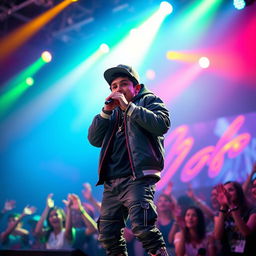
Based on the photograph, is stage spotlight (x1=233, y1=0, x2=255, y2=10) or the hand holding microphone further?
stage spotlight (x1=233, y1=0, x2=255, y2=10)

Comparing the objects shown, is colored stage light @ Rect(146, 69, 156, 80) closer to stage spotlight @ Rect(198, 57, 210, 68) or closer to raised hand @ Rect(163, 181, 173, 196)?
stage spotlight @ Rect(198, 57, 210, 68)

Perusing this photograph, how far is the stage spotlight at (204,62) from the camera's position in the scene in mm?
5967

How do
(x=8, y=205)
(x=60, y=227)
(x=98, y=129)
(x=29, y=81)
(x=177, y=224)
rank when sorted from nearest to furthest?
(x=98, y=129) < (x=177, y=224) < (x=60, y=227) < (x=8, y=205) < (x=29, y=81)

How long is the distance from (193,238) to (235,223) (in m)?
0.61

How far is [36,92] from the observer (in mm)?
7484

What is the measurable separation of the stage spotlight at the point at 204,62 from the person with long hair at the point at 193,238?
2495mm

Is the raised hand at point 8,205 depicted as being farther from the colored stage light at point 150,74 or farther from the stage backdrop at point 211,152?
the colored stage light at point 150,74

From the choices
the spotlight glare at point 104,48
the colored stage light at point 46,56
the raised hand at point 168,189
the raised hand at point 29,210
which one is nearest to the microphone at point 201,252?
the raised hand at point 168,189

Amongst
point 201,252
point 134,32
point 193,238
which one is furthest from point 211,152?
point 134,32

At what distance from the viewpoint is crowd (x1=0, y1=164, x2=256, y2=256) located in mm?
4102

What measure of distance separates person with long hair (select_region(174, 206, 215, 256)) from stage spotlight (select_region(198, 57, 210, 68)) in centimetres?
250

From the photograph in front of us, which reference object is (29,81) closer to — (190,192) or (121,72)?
(190,192)

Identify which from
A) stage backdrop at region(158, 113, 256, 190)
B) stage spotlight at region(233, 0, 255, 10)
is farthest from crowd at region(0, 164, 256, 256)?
stage spotlight at region(233, 0, 255, 10)

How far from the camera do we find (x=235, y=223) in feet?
13.3
